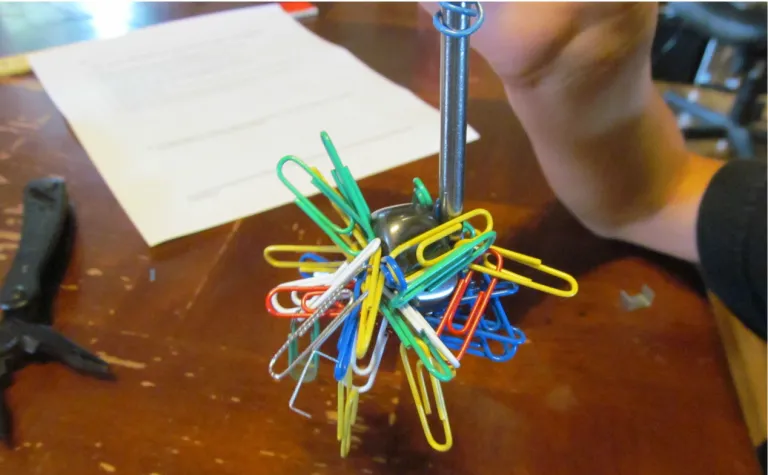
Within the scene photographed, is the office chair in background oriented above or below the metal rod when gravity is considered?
below

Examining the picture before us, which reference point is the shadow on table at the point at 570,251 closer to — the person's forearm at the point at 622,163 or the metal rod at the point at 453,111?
the person's forearm at the point at 622,163

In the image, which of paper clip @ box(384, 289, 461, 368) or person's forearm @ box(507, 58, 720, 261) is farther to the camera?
person's forearm @ box(507, 58, 720, 261)

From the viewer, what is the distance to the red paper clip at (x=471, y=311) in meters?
0.26

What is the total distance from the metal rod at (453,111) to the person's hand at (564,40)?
0.48 ft

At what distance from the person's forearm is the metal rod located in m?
0.19

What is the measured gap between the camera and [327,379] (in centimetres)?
37

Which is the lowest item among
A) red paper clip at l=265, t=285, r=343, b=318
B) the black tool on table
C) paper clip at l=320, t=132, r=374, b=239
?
the black tool on table

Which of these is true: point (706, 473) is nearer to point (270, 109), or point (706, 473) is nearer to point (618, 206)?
point (618, 206)

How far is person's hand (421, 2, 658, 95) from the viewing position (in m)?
0.38

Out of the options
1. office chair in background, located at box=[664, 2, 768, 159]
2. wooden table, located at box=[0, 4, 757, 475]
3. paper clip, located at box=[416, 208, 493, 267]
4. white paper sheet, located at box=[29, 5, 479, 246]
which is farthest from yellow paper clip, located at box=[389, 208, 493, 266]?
office chair in background, located at box=[664, 2, 768, 159]

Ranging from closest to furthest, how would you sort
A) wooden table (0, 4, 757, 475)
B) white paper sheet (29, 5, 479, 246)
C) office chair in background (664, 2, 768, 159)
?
1. wooden table (0, 4, 757, 475)
2. white paper sheet (29, 5, 479, 246)
3. office chair in background (664, 2, 768, 159)

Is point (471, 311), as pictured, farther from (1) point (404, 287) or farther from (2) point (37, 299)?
(2) point (37, 299)

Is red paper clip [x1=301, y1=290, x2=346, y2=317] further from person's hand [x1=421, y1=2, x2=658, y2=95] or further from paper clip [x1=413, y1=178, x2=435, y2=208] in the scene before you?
person's hand [x1=421, y1=2, x2=658, y2=95]

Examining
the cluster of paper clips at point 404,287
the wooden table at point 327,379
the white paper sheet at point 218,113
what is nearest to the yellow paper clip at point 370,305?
the cluster of paper clips at point 404,287
